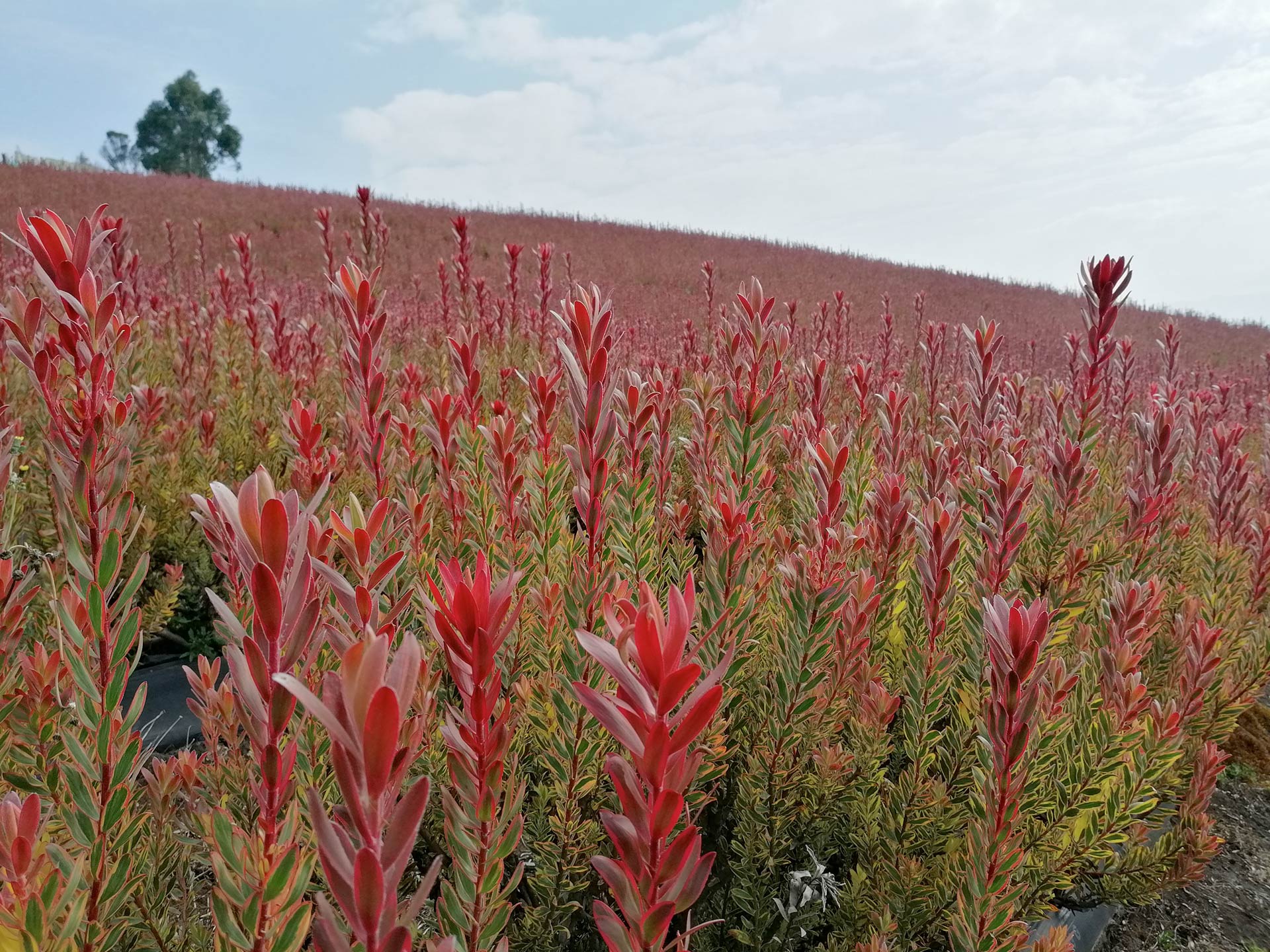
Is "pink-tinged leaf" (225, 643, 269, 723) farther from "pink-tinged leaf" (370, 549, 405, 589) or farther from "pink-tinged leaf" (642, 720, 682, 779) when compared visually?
"pink-tinged leaf" (642, 720, 682, 779)

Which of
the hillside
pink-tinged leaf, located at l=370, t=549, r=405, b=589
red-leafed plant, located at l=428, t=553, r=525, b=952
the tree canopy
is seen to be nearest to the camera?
red-leafed plant, located at l=428, t=553, r=525, b=952

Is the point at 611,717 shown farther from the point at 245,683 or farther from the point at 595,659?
the point at 245,683

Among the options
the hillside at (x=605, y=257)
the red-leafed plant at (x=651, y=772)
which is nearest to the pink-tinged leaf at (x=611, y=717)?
the red-leafed plant at (x=651, y=772)

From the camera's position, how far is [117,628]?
0.97 metres

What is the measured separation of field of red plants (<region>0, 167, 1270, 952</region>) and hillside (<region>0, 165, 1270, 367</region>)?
11.8m

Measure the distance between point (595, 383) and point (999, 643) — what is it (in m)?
0.78

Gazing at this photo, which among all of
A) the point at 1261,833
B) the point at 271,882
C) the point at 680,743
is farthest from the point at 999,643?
the point at 1261,833

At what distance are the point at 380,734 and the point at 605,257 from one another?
23.5 metres

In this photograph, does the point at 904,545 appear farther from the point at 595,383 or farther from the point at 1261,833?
the point at 1261,833

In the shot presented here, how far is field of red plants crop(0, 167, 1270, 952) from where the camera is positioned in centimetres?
68

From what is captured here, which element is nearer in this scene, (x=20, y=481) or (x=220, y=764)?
(x=220, y=764)

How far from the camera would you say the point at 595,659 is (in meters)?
0.85

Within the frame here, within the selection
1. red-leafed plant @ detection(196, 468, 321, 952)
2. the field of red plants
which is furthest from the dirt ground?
red-leafed plant @ detection(196, 468, 321, 952)

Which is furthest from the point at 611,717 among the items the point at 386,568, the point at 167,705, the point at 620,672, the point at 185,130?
the point at 185,130
